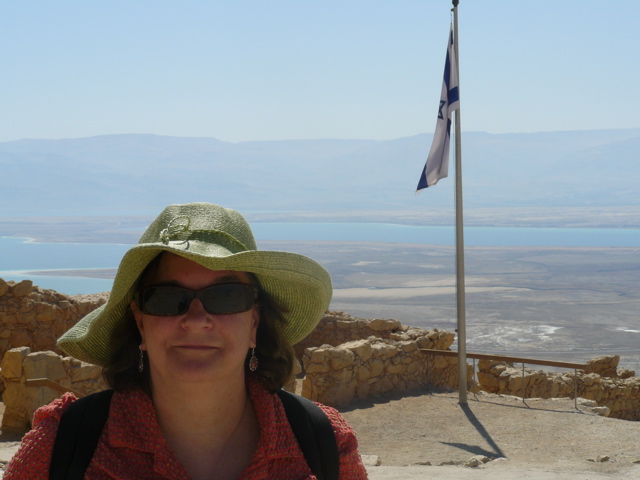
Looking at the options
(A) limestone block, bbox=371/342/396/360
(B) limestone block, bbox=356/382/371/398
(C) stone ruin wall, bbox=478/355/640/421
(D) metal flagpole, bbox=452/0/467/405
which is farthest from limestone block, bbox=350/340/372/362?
(C) stone ruin wall, bbox=478/355/640/421

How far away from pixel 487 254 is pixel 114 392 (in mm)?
95259

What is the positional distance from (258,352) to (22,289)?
40.1 feet

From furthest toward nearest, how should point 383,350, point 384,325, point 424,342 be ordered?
1. point 384,325
2. point 424,342
3. point 383,350

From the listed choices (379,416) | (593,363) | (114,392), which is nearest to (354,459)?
(114,392)

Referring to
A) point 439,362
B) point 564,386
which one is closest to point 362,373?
point 439,362

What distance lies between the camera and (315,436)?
1.99 metres

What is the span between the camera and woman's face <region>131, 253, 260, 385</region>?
1.94 m

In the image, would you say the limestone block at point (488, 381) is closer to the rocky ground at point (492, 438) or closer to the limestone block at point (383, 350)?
the rocky ground at point (492, 438)

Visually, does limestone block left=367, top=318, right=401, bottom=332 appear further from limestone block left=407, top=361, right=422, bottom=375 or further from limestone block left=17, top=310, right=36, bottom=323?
limestone block left=17, top=310, right=36, bottom=323

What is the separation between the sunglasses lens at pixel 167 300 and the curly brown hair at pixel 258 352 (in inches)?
3.3

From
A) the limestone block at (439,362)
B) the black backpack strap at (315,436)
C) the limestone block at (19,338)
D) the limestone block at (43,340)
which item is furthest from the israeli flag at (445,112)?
the black backpack strap at (315,436)

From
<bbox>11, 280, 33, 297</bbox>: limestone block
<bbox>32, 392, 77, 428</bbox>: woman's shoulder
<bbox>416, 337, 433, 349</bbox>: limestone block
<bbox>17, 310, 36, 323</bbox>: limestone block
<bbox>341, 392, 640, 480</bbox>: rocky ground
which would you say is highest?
Result: <bbox>32, 392, 77, 428</bbox>: woman's shoulder

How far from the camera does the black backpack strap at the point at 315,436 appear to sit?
1934mm

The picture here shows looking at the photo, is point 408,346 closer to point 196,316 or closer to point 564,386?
point 564,386
